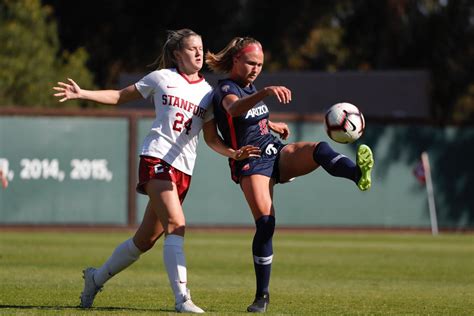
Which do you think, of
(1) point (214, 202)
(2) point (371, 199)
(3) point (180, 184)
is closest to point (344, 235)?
(2) point (371, 199)

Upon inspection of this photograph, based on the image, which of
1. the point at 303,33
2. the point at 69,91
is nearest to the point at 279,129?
the point at 69,91

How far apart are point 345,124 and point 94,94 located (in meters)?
2.02

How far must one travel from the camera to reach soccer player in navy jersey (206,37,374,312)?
30.6 feet

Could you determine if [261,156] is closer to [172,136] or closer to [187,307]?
[172,136]

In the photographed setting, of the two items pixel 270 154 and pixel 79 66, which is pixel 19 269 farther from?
pixel 79 66

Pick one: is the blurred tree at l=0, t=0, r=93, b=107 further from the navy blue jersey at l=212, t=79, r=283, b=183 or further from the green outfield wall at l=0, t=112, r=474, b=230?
the navy blue jersey at l=212, t=79, r=283, b=183

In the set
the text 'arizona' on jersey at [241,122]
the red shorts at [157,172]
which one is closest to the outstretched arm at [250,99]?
the text 'arizona' on jersey at [241,122]

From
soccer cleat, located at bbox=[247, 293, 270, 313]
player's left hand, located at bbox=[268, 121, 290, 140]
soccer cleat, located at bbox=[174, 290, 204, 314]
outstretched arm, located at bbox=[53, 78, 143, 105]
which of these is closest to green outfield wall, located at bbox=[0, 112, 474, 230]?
player's left hand, located at bbox=[268, 121, 290, 140]

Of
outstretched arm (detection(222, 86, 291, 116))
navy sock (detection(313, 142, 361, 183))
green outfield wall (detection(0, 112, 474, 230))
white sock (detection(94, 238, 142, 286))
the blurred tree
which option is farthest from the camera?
the blurred tree

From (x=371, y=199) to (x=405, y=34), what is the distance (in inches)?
795

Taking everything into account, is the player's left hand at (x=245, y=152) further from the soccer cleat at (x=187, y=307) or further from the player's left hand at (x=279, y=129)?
the soccer cleat at (x=187, y=307)

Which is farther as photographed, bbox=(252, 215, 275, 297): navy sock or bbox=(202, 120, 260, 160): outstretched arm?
bbox=(252, 215, 275, 297): navy sock

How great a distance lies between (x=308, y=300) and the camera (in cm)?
1077

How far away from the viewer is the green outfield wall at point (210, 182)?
25125 millimetres
